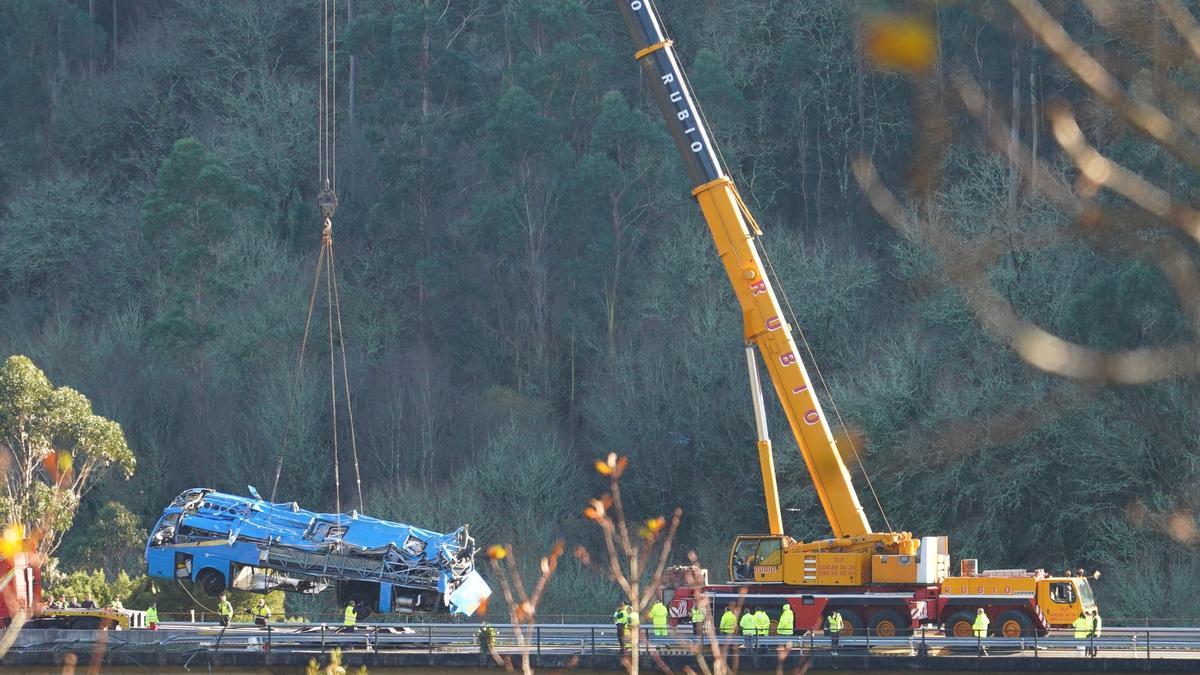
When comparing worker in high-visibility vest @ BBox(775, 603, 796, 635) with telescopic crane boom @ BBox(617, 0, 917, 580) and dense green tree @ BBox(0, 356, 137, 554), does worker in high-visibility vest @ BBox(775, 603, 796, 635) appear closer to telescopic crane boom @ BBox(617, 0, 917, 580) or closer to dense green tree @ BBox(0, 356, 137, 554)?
telescopic crane boom @ BBox(617, 0, 917, 580)

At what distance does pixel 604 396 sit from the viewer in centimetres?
6838

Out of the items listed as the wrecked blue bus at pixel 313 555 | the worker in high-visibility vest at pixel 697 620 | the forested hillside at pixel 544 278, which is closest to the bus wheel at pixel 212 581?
the wrecked blue bus at pixel 313 555

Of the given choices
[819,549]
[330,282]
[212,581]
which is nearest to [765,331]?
[819,549]

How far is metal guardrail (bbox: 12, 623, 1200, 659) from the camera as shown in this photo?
3186 cm

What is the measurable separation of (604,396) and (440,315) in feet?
34.4

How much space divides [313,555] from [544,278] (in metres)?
38.7

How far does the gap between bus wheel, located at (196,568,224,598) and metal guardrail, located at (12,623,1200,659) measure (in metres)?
0.86

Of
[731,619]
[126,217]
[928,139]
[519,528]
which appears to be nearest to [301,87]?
[126,217]

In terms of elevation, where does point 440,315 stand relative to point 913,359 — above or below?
above

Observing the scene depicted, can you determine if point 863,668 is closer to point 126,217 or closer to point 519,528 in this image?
point 519,528

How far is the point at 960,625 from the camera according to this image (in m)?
34.3

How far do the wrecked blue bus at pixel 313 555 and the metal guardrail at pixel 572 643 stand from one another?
805 millimetres

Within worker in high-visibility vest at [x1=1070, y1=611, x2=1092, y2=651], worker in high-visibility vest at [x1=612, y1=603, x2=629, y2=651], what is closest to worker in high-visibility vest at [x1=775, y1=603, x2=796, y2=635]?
worker in high-visibility vest at [x1=612, y1=603, x2=629, y2=651]

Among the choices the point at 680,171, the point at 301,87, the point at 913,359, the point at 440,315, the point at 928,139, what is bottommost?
the point at 928,139
